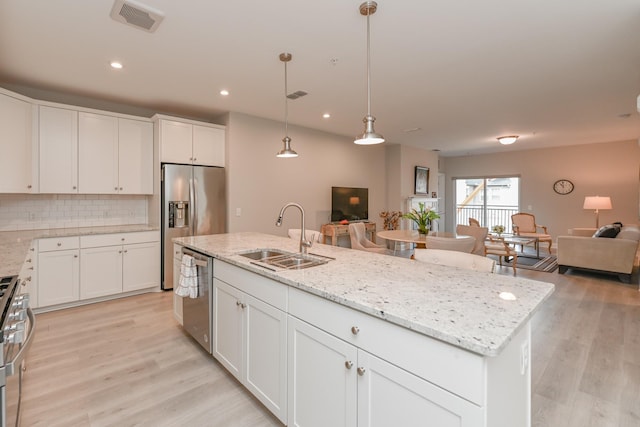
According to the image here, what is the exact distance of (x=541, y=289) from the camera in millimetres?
1447

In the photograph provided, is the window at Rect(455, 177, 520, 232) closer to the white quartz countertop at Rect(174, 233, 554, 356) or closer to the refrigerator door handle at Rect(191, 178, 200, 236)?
the refrigerator door handle at Rect(191, 178, 200, 236)

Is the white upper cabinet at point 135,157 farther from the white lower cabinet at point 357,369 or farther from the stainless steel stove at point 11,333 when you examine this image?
the white lower cabinet at point 357,369

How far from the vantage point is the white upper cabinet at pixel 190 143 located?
165 inches

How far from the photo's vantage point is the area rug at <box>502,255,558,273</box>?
557 centimetres

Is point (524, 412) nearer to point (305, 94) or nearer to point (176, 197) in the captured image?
point (305, 94)

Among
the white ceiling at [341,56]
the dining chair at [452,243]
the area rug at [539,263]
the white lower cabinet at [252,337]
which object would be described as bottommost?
the area rug at [539,263]

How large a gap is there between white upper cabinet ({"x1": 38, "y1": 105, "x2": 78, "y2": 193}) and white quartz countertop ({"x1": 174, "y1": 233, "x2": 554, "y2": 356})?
9.63ft

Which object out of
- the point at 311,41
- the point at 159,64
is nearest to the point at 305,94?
the point at 311,41

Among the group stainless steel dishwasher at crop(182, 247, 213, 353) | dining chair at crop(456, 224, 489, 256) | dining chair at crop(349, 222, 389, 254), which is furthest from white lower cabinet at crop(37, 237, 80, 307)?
dining chair at crop(456, 224, 489, 256)

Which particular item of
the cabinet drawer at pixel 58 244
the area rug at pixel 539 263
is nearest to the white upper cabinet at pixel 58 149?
the cabinet drawer at pixel 58 244

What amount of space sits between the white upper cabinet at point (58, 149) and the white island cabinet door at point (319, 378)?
12.1ft

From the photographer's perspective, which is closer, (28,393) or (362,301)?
(362,301)

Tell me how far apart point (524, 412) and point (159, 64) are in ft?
12.6

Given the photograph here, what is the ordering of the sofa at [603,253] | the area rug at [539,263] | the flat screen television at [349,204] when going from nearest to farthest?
1. the sofa at [603,253]
2. the area rug at [539,263]
3. the flat screen television at [349,204]
